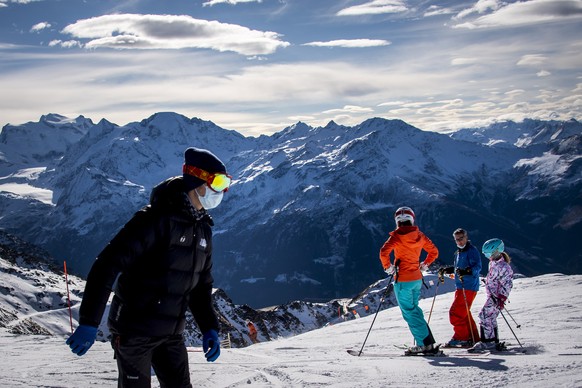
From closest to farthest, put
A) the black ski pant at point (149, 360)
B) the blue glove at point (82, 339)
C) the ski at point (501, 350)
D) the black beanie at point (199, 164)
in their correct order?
the blue glove at point (82, 339)
the black ski pant at point (149, 360)
the black beanie at point (199, 164)
the ski at point (501, 350)

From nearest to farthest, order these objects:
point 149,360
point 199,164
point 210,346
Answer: point 149,360 → point 199,164 → point 210,346

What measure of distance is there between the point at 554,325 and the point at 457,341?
2.84 metres

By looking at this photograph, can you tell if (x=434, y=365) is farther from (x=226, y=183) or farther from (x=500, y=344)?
(x=226, y=183)

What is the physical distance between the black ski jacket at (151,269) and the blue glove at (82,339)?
6 cm

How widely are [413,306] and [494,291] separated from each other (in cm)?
199

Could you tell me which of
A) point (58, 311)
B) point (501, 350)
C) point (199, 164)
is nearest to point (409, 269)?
point (501, 350)

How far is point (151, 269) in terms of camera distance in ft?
16.4

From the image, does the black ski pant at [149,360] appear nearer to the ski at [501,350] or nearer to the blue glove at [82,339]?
the blue glove at [82,339]

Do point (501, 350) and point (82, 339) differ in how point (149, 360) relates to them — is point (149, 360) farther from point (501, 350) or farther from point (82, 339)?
point (501, 350)

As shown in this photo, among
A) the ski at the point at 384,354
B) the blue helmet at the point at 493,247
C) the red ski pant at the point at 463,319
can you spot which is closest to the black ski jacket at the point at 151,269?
the ski at the point at 384,354

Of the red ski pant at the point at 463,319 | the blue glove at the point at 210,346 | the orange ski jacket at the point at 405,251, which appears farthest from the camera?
the red ski pant at the point at 463,319

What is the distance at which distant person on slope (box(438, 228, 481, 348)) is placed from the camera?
1209 centimetres

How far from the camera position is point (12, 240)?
12038cm

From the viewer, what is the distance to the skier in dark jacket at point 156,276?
4.70m
